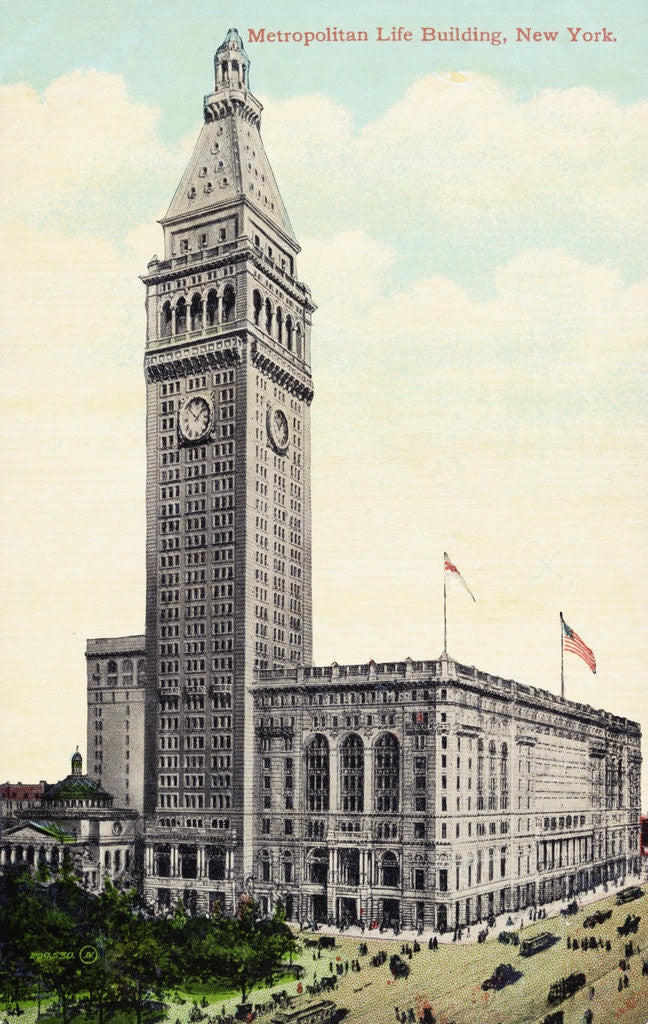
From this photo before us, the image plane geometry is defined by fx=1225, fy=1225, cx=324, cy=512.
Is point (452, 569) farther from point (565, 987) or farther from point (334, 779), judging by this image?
point (565, 987)

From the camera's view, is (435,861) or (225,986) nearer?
(225,986)

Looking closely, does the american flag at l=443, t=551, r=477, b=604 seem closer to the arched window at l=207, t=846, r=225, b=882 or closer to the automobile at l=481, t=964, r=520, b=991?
the automobile at l=481, t=964, r=520, b=991

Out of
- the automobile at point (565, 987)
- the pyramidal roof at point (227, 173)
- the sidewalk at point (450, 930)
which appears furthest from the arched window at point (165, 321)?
the automobile at point (565, 987)

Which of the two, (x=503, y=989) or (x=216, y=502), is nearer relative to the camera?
(x=503, y=989)

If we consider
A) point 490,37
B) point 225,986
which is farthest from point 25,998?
point 490,37

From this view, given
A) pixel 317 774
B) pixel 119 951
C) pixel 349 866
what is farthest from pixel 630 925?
pixel 317 774

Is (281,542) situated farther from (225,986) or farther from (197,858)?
(225,986)

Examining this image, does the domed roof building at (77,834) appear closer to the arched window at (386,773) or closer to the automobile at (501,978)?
the arched window at (386,773)
